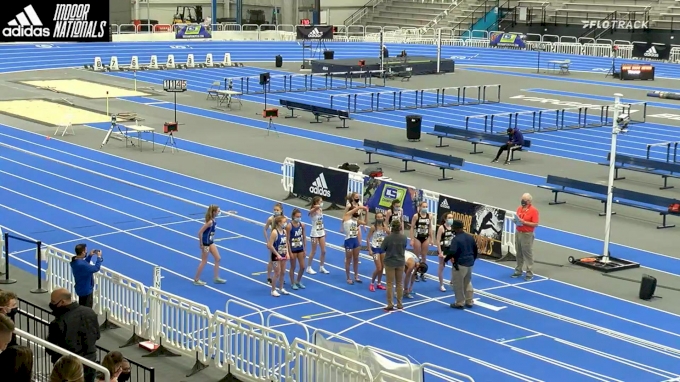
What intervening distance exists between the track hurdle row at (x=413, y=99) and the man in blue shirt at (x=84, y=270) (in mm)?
26223

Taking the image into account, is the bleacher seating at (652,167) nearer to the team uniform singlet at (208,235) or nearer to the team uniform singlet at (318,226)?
the team uniform singlet at (318,226)

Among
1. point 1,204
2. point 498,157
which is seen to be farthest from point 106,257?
point 498,157

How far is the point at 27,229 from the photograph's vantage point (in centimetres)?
2347

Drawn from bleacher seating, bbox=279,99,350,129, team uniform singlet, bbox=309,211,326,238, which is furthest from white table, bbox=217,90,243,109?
team uniform singlet, bbox=309,211,326,238

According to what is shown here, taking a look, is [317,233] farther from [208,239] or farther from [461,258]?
[461,258]

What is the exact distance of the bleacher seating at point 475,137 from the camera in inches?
1300

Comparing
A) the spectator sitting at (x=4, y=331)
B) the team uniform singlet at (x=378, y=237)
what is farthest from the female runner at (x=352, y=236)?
the spectator sitting at (x=4, y=331)

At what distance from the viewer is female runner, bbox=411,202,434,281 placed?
63.9 ft

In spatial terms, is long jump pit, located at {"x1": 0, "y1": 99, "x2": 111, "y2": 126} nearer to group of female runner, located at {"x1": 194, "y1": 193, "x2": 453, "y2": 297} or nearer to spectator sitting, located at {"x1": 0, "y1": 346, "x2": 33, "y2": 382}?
group of female runner, located at {"x1": 194, "y1": 193, "x2": 453, "y2": 297}

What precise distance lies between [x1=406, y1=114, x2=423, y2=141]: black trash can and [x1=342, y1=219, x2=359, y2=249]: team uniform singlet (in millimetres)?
16058

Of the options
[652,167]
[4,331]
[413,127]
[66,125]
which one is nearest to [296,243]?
[4,331]

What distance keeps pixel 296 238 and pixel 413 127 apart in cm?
1680

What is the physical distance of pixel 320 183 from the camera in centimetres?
2634

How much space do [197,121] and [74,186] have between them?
12130mm
